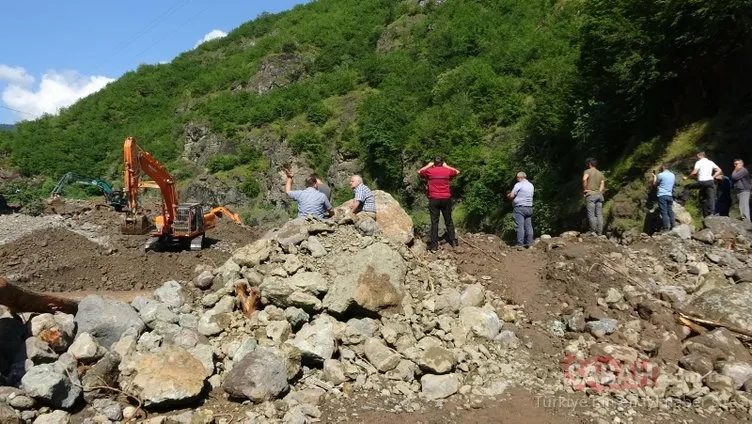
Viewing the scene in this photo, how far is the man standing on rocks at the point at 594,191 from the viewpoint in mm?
11477

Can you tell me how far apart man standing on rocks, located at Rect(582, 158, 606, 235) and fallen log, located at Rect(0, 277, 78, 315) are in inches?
372

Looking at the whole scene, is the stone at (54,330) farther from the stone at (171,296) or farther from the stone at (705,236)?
the stone at (705,236)

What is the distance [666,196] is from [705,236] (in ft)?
4.23

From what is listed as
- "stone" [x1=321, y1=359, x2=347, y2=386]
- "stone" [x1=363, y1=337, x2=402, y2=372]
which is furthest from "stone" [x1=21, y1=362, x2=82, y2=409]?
"stone" [x1=363, y1=337, x2=402, y2=372]

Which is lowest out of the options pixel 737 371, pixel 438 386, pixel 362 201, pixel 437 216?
pixel 737 371

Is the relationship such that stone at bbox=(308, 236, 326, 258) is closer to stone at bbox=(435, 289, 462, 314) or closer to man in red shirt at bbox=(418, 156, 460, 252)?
stone at bbox=(435, 289, 462, 314)

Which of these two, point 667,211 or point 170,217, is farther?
point 170,217

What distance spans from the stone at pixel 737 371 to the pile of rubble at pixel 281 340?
2.22 m

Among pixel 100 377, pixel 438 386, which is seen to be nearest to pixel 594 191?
pixel 438 386

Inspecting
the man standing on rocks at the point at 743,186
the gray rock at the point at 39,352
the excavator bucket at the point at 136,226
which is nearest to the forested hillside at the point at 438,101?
the man standing on rocks at the point at 743,186

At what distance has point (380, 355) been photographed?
655 centimetres

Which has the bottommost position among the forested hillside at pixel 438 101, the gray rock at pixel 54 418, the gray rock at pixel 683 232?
the gray rock at pixel 54 418

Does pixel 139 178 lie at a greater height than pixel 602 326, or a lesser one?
greater

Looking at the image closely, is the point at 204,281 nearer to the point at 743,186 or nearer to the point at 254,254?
the point at 254,254
